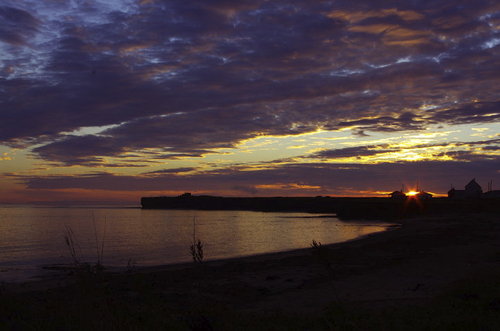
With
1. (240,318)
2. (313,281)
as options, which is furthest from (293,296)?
(240,318)

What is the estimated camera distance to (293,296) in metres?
16.0

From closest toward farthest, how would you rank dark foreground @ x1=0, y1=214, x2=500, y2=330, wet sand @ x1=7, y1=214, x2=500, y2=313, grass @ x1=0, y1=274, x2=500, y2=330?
grass @ x1=0, y1=274, x2=500, y2=330 → dark foreground @ x1=0, y1=214, x2=500, y2=330 → wet sand @ x1=7, y1=214, x2=500, y2=313

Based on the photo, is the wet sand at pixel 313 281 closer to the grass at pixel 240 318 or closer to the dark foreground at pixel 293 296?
the dark foreground at pixel 293 296

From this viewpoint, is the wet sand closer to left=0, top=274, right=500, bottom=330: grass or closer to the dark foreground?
the dark foreground

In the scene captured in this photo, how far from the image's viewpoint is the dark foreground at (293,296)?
8.88 m

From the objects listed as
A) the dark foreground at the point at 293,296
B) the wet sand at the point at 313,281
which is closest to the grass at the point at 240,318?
the dark foreground at the point at 293,296

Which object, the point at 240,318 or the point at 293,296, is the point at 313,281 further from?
the point at 240,318

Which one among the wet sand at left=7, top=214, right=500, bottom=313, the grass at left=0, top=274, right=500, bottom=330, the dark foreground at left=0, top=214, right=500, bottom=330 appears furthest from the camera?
the wet sand at left=7, top=214, right=500, bottom=313

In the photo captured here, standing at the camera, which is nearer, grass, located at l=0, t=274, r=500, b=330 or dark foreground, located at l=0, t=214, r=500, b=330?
grass, located at l=0, t=274, r=500, b=330

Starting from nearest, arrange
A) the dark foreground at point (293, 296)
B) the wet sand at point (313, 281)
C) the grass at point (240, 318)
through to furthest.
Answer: the grass at point (240, 318) < the dark foreground at point (293, 296) < the wet sand at point (313, 281)

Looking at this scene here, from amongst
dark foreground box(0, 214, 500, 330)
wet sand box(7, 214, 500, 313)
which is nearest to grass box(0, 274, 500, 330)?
dark foreground box(0, 214, 500, 330)

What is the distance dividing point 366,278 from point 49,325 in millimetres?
13208

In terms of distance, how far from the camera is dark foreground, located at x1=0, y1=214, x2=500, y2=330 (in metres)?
8.88

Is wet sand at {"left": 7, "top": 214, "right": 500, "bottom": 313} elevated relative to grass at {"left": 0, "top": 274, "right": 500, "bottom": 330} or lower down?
lower down
